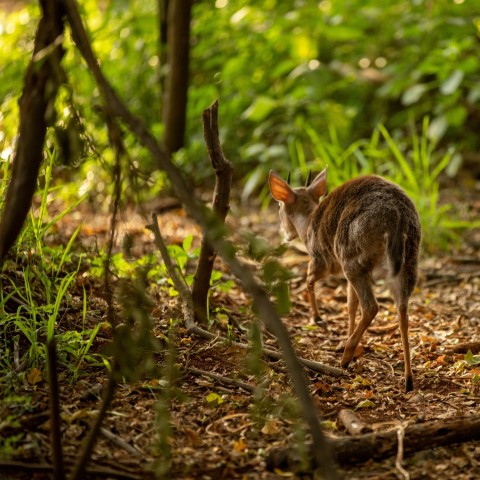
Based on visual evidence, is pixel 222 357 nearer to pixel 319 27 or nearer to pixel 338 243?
pixel 338 243

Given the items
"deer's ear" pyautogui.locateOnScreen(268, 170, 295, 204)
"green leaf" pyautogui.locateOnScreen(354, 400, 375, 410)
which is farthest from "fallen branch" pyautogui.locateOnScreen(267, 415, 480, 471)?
"deer's ear" pyautogui.locateOnScreen(268, 170, 295, 204)

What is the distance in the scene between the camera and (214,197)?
4277 millimetres

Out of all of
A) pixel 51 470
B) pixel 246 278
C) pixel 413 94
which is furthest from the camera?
pixel 413 94

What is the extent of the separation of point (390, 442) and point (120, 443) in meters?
1.16

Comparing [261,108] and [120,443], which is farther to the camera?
[261,108]

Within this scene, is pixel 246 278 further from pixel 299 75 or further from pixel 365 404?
pixel 299 75

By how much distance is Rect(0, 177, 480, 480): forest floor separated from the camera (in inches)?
120

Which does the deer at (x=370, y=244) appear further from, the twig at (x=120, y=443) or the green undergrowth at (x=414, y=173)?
the green undergrowth at (x=414, y=173)

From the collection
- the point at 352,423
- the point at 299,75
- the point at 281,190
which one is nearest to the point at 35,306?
the point at 352,423

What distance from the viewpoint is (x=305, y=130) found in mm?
8438

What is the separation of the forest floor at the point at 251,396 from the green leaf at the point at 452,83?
2.51m

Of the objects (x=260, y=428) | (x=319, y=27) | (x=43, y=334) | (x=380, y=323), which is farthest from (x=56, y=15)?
(x=319, y=27)

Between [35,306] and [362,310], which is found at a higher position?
[35,306]

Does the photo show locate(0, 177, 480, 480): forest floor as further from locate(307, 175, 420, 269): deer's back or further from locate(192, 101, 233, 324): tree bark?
locate(307, 175, 420, 269): deer's back
